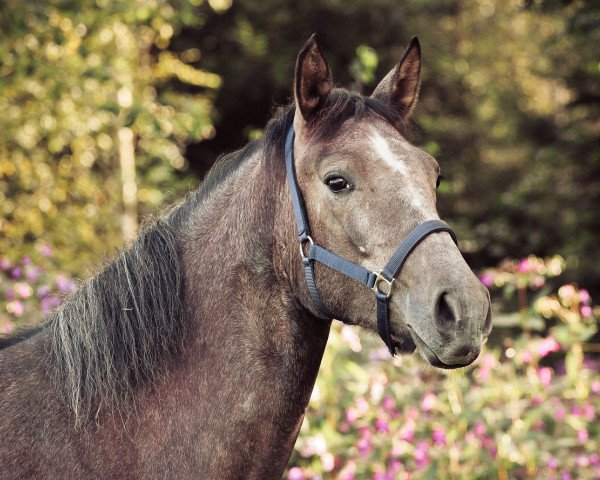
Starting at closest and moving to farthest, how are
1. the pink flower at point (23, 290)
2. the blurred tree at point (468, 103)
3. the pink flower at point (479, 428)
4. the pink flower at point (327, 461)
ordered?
the pink flower at point (327, 461) → the pink flower at point (479, 428) → the pink flower at point (23, 290) → the blurred tree at point (468, 103)

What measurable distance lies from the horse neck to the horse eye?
0.17m

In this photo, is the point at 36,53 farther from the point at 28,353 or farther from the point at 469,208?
the point at 469,208

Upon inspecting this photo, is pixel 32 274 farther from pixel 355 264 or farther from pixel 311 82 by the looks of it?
pixel 355 264

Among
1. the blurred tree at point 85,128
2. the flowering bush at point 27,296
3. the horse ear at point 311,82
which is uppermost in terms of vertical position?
the horse ear at point 311,82

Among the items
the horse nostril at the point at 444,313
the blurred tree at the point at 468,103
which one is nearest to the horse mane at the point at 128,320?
the horse nostril at the point at 444,313

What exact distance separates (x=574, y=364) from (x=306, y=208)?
9.92ft

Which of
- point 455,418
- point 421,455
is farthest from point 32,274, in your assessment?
point 455,418

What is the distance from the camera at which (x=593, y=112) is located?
29.3ft

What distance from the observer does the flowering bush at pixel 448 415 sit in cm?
446

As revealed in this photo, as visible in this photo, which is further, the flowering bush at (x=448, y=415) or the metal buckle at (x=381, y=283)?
the flowering bush at (x=448, y=415)

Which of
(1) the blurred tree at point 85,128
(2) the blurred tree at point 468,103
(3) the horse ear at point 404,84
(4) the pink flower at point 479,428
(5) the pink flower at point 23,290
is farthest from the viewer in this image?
(2) the blurred tree at point 468,103

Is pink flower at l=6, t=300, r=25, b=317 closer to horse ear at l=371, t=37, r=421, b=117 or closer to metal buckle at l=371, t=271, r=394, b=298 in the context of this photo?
horse ear at l=371, t=37, r=421, b=117

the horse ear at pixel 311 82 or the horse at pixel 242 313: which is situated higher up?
the horse ear at pixel 311 82

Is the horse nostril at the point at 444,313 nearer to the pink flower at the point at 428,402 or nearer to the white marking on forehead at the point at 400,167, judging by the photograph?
the white marking on forehead at the point at 400,167
